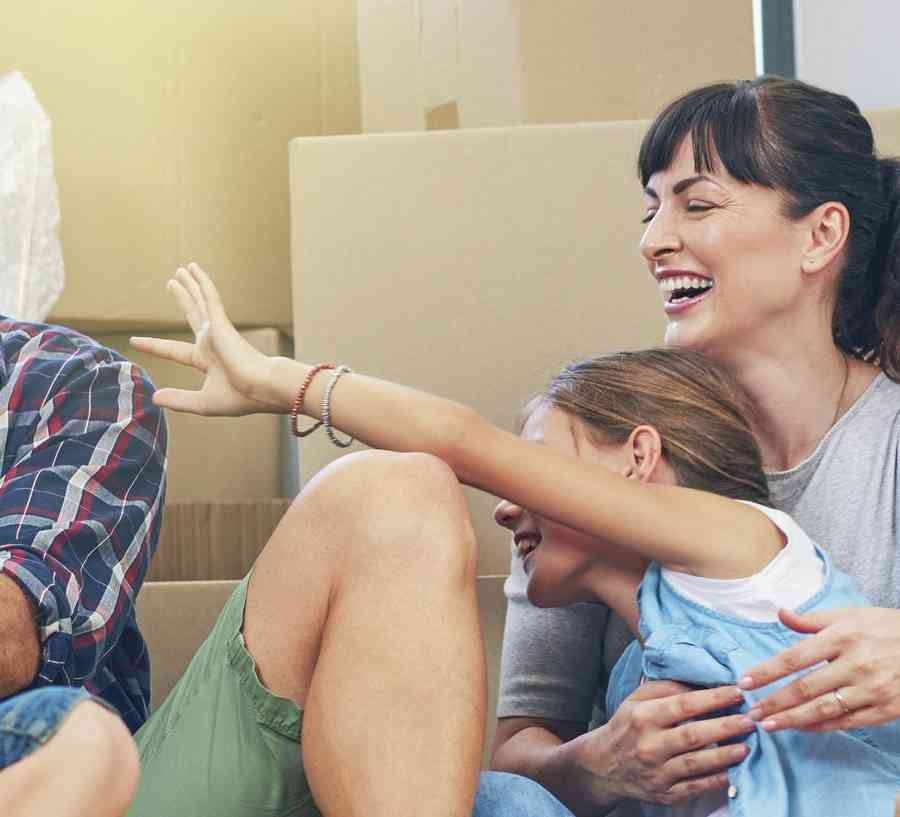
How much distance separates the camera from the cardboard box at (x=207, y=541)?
153 cm

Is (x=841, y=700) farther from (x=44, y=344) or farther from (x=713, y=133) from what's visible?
(x=44, y=344)

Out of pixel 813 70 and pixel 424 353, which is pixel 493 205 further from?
pixel 813 70

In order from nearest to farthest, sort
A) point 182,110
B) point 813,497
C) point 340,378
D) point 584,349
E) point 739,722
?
point 739,722
point 340,378
point 813,497
point 584,349
point 182,110

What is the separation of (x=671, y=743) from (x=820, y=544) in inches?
10.5

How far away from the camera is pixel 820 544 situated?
3.52 ft

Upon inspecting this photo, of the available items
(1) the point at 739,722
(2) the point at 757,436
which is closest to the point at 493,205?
(2) the point at 757,436

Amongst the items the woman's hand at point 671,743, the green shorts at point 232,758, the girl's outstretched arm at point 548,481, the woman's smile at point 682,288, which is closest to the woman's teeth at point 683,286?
the woman's smile at point 682,288

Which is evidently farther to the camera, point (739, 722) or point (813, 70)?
point (813, 70)

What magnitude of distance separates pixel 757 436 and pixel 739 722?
1.12 feet

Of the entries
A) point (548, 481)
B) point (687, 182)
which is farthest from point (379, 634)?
point (687, 182)

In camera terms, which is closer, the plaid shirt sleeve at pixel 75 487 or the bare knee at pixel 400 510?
the bare knee at pixel 400 510

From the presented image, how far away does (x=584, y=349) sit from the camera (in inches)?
53.0

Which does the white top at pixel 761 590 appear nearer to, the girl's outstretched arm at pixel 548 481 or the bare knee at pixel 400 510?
the girl's outstretched arm at pixel 548 481

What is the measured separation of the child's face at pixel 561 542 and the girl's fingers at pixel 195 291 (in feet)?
0.84
